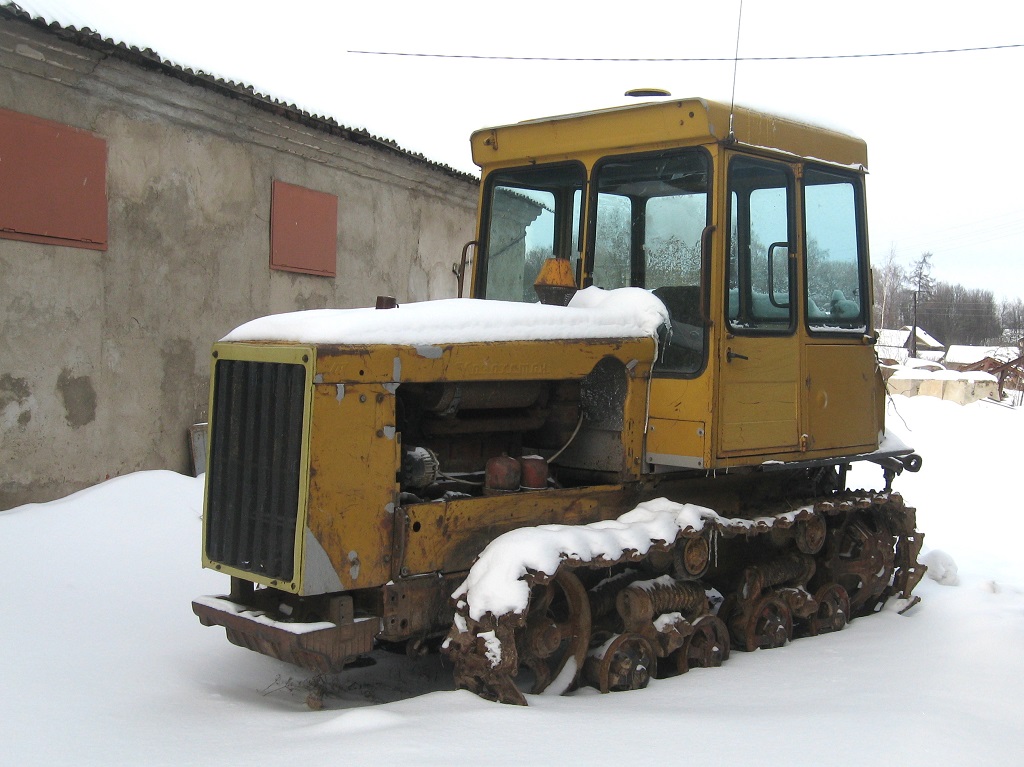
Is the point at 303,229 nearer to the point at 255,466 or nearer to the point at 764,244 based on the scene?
the point at 764,244

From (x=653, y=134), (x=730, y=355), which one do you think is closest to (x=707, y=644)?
(x=730, y=355)

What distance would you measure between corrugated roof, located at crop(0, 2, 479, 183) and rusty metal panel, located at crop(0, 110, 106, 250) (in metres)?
0.75

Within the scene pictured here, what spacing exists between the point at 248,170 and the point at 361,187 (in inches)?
77.2

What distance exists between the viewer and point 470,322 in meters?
4.57

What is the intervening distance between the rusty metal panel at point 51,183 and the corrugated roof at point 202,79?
0.75 m

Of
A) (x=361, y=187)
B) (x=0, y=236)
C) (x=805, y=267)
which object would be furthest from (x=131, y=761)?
(x=361, y=187)

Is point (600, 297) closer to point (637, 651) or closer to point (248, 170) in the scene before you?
point (637, 651)

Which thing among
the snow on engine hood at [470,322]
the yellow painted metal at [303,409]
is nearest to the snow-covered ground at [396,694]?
the yellow painted metal at [303,409]

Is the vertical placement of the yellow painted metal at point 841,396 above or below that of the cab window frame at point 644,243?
below

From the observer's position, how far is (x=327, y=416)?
4031 millimetres

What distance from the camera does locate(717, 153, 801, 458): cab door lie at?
5.30m

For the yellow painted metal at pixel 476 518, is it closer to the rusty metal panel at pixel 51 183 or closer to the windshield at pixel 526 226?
the windshield at pixel 526 226

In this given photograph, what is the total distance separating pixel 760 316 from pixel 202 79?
21.3 ft

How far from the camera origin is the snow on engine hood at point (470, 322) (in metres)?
4.18
